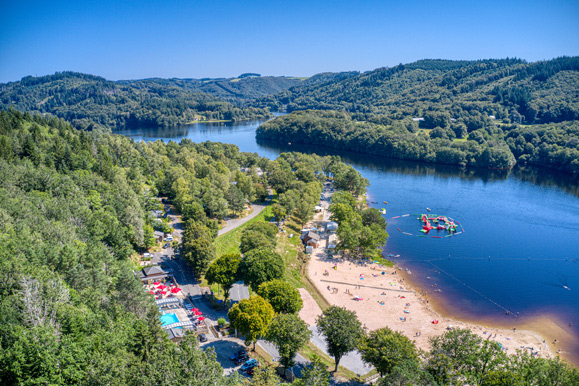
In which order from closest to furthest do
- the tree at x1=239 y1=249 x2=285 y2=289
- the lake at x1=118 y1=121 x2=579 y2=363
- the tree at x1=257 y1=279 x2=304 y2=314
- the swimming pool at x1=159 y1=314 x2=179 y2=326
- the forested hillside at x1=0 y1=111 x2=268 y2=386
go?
1. the forested hillside at x1=0 y1=111 x2=268 y2=386
2. the swimming pool at x1=159 y1=314 x2=179 y2=326
3. the tree at x1=257 y1=279 x2=304 y2=314
4. the tree at x1=239 y1=249 x2=285 y2=289
5. the lake at x1=118 y1=121 x2=579 y2=363

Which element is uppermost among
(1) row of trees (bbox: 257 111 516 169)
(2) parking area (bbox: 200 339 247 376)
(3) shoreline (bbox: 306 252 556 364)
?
(1) row of trees (bbox: 257 111 516 169)

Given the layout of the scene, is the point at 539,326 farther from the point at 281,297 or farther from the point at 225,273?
the point at 225,273

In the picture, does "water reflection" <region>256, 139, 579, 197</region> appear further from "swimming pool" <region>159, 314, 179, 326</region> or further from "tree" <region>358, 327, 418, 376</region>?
"swimming pool" <region>159, 314, 179, 326</region>

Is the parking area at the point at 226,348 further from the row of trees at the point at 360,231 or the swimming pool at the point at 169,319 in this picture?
the row of trees at the point at 360,231

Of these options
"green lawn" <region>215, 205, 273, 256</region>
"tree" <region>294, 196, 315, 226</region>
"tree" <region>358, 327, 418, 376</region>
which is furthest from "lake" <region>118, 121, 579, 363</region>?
"green lawn" <region>215, 205, 273, 256</region>

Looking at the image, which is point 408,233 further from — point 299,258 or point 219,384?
point 219,384

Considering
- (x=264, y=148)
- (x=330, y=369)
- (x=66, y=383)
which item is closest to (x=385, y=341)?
(x=330, y=369)

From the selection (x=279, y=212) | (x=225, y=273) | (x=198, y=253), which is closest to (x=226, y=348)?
(x=225, y=273)
